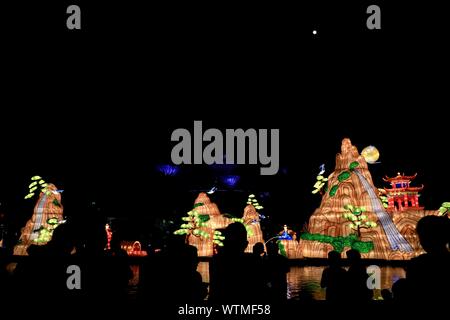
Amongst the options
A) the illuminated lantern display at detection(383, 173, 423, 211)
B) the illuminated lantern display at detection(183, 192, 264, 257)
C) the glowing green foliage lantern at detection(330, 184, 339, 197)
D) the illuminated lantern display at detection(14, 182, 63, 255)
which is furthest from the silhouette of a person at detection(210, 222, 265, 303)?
the illuminated lantern display at detection(383, 173, 423, 211)

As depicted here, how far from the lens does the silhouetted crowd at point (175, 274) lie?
2.72 metres

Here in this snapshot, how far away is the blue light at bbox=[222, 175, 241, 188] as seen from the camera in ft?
157

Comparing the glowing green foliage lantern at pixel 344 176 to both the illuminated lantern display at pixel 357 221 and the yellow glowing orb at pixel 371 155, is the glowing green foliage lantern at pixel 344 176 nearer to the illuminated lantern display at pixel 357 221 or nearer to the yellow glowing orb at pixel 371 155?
the illuminated lantern display at pixel 357 221

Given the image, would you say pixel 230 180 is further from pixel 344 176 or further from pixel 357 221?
pixel 357 221

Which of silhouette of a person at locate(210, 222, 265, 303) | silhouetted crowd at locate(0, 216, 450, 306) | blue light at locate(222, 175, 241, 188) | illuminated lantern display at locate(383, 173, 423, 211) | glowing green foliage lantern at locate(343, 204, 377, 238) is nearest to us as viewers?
silhouetted crowd at locate(0, 216, 450, 306)

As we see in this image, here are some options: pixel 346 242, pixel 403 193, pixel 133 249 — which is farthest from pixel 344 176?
pixel 133 249

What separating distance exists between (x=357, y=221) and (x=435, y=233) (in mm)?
20096

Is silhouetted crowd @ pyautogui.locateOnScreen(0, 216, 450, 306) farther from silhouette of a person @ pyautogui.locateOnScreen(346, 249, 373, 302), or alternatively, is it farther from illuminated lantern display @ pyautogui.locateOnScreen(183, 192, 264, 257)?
illuminated lantern display @ pyautogui.locateOnScreen(183, 192, 264, 257)

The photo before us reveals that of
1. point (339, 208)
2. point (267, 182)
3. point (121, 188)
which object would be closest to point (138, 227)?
point (121, 188)

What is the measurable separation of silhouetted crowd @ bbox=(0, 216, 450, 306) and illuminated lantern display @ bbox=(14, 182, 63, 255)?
23267mm
